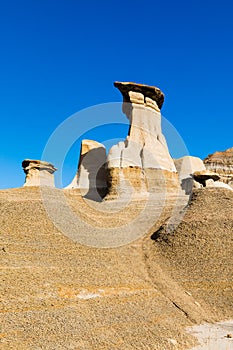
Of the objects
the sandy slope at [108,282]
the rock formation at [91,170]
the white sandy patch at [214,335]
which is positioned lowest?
the white sandy patch at [214,335]

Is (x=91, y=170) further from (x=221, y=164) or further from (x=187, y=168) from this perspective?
(x=221, y=164)

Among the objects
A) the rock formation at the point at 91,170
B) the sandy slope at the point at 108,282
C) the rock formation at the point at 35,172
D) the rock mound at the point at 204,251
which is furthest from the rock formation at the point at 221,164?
the sandy slope at the point at 108,282

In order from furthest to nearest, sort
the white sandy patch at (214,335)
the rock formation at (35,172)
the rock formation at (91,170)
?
the rock formation at (35,172) → the rock formation at (91,170) → the white sandy patch at (214,335)

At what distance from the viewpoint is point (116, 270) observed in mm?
14734

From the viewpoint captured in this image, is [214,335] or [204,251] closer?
[214,335]

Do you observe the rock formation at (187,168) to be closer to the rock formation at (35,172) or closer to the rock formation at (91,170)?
the rock formation at (91,170)

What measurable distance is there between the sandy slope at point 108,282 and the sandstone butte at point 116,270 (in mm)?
41

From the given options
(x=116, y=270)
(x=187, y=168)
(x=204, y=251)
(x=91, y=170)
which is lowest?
(x=116, y=270)

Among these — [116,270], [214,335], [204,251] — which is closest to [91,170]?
[204,251]

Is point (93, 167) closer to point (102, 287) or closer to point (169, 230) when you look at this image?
point (169, 230)

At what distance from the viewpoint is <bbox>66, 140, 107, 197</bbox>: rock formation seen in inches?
1302

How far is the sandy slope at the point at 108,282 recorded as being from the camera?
33.0 ft

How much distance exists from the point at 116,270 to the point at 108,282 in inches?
50.0

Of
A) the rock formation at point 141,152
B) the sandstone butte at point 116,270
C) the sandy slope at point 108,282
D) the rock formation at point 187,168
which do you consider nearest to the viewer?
the sandy slope at point 108,282
